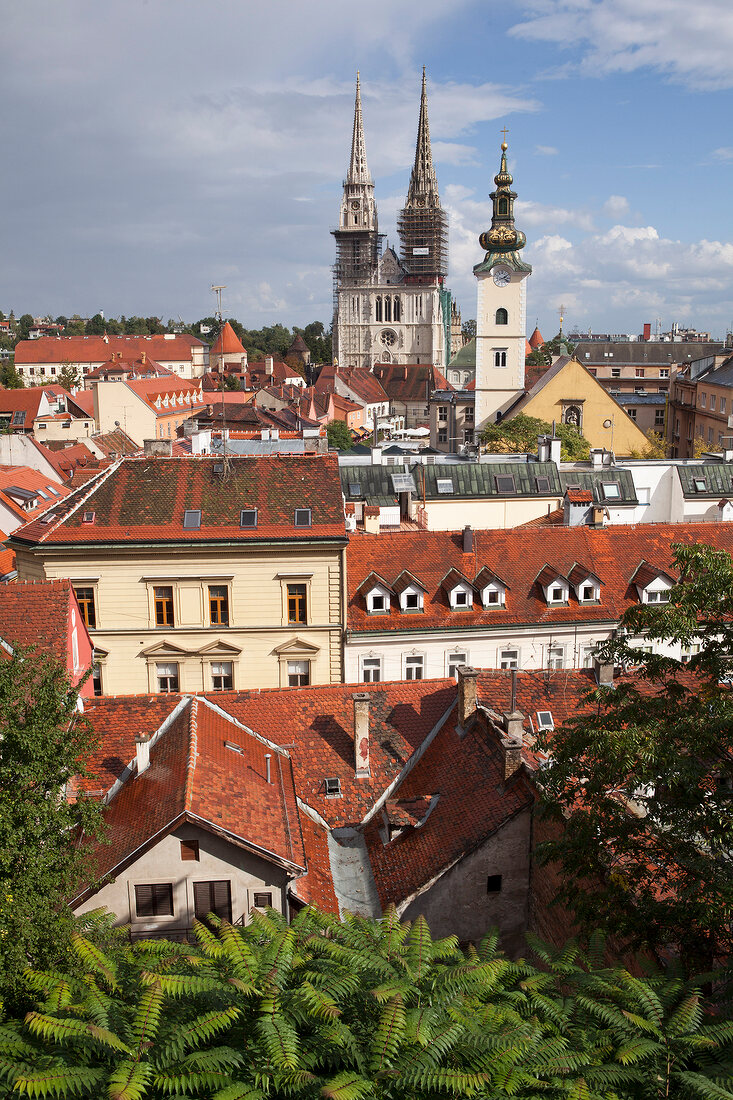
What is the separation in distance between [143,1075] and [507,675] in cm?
1629

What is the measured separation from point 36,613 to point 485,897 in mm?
11404

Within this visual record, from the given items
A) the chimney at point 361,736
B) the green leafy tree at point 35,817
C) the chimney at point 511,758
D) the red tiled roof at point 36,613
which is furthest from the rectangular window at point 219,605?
the green leafy tree at point 35,817

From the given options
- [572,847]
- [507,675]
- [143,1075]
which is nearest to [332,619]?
[507,675]

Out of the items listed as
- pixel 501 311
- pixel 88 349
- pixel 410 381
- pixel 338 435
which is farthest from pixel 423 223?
pixel 501 311

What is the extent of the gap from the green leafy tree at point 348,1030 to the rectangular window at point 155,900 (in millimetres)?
6540

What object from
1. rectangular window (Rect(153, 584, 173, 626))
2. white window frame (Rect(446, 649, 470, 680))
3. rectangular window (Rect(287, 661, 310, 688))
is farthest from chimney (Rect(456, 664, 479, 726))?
rectangular window (Rect(153, 584, 173, 626))

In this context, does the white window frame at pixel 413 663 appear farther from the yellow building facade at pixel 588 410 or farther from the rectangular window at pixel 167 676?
the yellow building facade at pixel 588 410

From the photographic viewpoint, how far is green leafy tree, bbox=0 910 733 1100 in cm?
857

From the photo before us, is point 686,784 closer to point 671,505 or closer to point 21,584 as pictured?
point 21,584

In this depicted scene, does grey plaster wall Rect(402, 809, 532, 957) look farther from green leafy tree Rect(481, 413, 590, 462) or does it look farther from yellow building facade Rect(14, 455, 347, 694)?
green leafy tree Rect(481, 413, 590, 462)

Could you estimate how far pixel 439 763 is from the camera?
2156 cm

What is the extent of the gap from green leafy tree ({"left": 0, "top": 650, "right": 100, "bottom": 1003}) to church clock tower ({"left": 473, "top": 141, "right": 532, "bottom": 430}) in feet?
234

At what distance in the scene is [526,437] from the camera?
64500 millimetres

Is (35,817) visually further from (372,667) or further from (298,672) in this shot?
(372,667)
